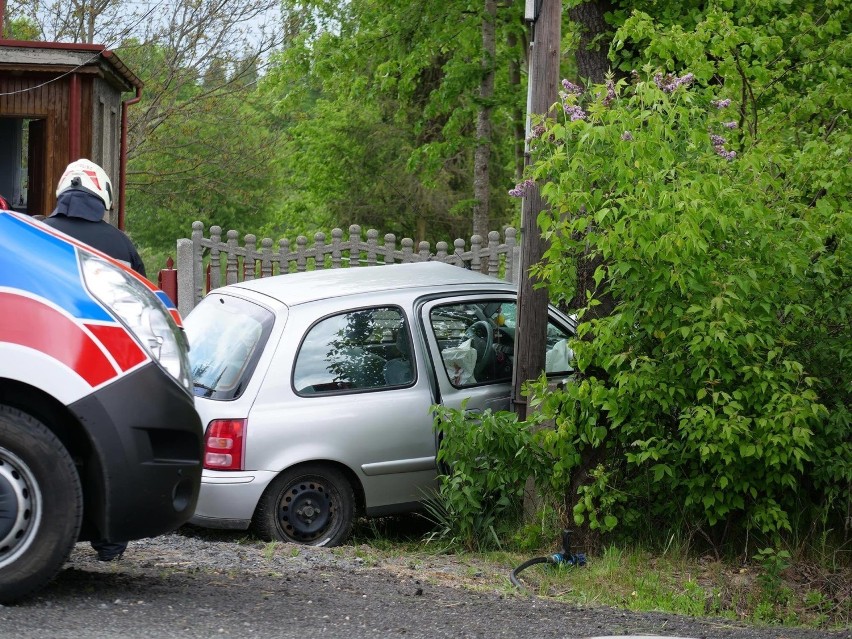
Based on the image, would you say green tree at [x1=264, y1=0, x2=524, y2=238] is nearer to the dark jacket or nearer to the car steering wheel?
the car steering wheel

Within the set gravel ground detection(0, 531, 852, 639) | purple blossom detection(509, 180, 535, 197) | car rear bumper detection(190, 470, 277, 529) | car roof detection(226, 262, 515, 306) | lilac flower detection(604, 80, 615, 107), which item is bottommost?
gravel ground detection(0, 531, 852, 639)

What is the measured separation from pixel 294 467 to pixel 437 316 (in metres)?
1.42

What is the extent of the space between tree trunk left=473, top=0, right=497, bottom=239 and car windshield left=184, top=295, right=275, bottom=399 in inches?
528

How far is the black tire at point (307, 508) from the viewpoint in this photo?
6.73 meters

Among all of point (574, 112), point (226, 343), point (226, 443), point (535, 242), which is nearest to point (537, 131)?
point (574, 112)

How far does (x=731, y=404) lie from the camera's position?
601 centimetres

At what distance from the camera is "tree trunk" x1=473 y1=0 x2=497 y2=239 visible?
20.4 metres

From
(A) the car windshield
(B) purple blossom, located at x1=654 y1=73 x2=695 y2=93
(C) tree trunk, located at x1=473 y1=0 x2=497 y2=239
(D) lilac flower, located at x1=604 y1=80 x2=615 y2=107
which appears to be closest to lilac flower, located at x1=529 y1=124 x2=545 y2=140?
(D) lilac flower, located at x1=604 y1=80 x2=615 y2=107

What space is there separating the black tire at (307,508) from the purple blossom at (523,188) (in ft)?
6.64

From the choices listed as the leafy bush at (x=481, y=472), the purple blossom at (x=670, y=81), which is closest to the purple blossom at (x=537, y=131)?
the purple blossom at (x=670, y=81)

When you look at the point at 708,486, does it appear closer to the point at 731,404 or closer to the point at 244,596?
the point at 731,404

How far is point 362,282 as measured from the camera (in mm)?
7594

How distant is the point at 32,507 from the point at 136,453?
0.43 metres

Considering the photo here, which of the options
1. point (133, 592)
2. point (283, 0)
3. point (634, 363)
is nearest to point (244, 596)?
point (133, 592)
